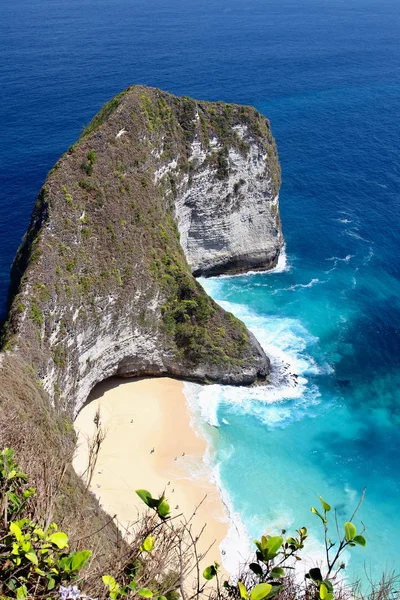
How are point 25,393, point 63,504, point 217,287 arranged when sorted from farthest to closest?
point 217,287 < point 25,393 < point 63,504

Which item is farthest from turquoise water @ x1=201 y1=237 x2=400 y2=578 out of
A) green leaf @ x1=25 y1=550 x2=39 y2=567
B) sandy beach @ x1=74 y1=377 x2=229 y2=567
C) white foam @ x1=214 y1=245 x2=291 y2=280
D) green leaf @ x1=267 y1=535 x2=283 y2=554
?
green leaf @ x1=25 y1=550 x2=39 y2=567

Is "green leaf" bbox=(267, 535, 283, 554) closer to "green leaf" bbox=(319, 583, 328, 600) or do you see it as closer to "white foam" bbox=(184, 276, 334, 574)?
"green leaf" bbox=(319, 583, 328, 600)

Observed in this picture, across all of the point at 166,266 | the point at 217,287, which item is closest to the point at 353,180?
the point at 217,287

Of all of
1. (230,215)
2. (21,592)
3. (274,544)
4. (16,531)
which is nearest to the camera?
(274,544)

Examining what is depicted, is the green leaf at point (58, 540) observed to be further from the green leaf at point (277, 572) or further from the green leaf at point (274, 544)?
the green leaf at point (277, 572)

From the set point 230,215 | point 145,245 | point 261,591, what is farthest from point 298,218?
point 261,591

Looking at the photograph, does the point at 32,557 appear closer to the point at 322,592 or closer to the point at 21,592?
the point at 21,592

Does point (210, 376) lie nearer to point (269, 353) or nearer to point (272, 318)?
point (269, 353)
